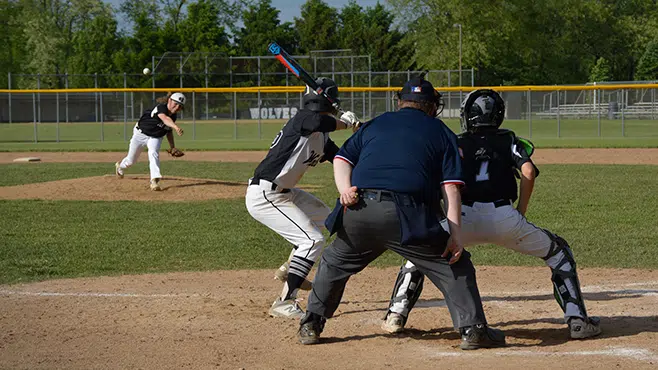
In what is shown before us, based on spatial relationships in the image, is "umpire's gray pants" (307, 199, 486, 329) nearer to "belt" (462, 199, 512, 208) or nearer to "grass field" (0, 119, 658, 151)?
"belt" (462, 199, 512, 208)

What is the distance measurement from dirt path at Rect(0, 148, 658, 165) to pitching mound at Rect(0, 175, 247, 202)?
8.68 metres

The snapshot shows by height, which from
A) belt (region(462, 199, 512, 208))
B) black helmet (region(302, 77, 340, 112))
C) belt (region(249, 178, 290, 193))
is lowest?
belt (region(462, 199, 512, 208))

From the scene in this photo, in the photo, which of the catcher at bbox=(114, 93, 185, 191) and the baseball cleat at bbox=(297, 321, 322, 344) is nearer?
the baseball cleat at bbox=(297, 321, 322, 344)

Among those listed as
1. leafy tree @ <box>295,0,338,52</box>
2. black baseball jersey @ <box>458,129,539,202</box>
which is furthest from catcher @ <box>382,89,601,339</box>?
leafy tree @ <box>295,0,338,52</box>

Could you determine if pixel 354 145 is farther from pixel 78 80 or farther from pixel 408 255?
pixel 78 80

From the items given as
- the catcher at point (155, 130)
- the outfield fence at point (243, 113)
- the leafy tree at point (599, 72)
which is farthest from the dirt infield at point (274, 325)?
the leafy tree at point (599, 72)

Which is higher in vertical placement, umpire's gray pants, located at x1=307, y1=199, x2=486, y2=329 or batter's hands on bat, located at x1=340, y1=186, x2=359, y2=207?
batter's hands on bat, located at x1=340, y1=186, x2=359, y2=207

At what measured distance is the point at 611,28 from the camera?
69.6 meters

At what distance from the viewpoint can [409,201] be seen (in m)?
5.07

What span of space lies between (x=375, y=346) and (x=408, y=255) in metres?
0.74

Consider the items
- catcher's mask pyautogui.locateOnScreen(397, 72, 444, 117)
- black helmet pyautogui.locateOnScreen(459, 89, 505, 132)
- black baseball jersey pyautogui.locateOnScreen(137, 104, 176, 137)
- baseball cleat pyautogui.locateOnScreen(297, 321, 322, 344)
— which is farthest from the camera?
black baseball jersey pyautogui.locateOnScreen(137, 104, 176, 137)

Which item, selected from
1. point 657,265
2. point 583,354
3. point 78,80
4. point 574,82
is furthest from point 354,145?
point 574,82

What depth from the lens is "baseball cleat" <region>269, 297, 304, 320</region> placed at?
21.0ft

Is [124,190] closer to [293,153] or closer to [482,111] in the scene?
[293,153]
